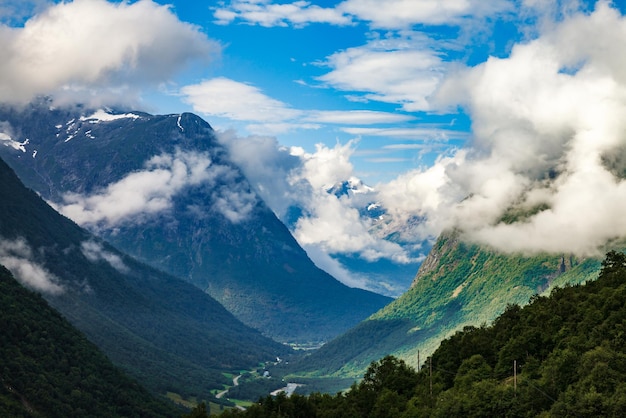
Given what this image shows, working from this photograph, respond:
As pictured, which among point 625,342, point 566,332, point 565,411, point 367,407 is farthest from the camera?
point 367,407

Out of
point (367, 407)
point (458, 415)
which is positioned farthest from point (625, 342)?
point (367, 407)

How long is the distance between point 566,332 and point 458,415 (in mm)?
33779

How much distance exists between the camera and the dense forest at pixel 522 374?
131m

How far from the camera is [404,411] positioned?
16275 centimetres

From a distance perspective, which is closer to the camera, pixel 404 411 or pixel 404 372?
pixel 404 411

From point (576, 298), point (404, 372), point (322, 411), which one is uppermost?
point (576, 298)

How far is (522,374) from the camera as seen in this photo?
15450 cm

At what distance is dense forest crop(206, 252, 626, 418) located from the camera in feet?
429

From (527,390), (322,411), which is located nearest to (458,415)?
(527,390)

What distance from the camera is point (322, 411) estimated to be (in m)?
181

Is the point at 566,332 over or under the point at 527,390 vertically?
over

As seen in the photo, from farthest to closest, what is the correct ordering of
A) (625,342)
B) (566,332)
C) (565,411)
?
(566,332) < (625,342) < (565,411)

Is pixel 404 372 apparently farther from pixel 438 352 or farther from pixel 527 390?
pixel 527 390

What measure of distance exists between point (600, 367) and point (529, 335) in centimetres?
3717
